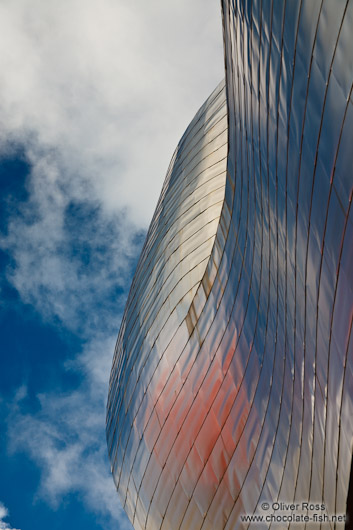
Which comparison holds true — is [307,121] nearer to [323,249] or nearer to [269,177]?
[323,249]

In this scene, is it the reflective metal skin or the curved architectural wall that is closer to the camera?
the reflective metal skin

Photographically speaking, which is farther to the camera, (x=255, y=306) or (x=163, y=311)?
(x=163, y=311)

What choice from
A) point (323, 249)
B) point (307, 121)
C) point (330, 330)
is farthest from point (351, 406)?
point (307, 121)

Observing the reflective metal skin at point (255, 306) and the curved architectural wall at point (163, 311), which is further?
the curved architectural wall at point (163, 311)

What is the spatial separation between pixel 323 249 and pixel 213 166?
12972 mm

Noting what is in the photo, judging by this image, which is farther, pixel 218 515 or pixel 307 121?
pixel 218 515

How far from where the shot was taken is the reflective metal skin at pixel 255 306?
7664mm

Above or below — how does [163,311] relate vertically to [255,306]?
above

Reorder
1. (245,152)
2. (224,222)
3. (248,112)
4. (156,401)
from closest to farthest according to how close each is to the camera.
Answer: (248,112) < (245,152) < (224,222) < (156,401)

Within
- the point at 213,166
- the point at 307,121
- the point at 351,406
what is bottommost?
the point at 351,406

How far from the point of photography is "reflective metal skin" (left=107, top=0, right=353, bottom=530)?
7664 mm

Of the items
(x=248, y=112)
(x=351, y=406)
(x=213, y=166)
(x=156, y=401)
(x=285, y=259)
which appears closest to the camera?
(x=351, y=406)

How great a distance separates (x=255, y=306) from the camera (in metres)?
12.8

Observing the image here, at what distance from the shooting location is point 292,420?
1071cm
